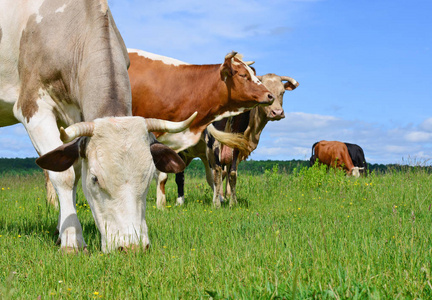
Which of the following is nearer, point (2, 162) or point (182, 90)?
point (182, 90)

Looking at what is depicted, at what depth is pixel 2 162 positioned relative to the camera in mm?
26359

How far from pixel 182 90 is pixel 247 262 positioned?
17.5 ft

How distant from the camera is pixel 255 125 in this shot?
9.89 m

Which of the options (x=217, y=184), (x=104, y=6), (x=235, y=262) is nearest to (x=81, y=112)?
(x=104, y=6)

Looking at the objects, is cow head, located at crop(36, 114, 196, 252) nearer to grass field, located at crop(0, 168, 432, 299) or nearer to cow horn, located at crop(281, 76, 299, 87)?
grass field, located at crop(0, 168, 432, 299)

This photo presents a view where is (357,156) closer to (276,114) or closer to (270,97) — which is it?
(276,114)

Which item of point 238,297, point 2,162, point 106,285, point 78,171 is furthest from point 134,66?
point 2,162

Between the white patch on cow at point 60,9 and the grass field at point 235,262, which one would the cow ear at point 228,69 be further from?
the white patch on cow at point 60,9

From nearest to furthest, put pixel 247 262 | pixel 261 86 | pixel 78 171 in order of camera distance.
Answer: pixel 247 262 < pixel 78 171 < pixel 261 86

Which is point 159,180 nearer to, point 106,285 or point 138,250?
point 138,250

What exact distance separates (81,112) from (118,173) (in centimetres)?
172

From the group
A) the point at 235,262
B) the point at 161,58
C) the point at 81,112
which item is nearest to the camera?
the point at 235,262

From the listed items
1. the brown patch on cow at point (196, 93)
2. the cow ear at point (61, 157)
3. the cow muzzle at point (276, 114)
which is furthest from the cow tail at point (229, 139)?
the cow ear at point (61, 157)

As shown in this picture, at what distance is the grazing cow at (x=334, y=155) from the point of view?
706 inches
